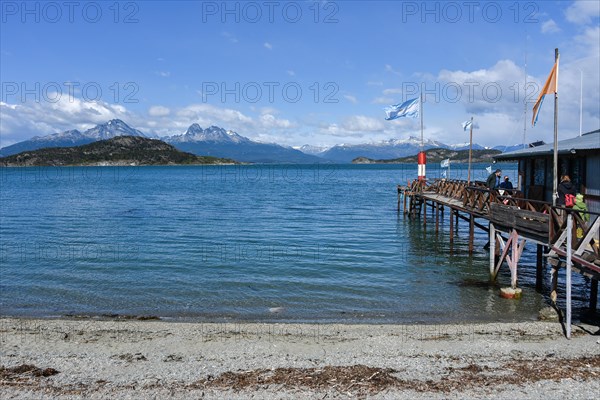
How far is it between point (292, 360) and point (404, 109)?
25125mm

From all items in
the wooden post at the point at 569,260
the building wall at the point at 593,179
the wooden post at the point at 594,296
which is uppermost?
the building wall at the point at 593,179

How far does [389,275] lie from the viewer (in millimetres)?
20375

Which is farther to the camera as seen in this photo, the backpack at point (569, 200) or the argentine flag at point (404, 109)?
the argentine flag at point (404, 109)

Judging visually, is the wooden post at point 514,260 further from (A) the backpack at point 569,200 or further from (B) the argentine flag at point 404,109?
(B) the argentine flag at point 404,109

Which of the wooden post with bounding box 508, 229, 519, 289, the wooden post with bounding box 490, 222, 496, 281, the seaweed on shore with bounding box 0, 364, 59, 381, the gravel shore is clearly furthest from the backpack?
the seaweed on shore with bounding box 0, 364, 59, 381

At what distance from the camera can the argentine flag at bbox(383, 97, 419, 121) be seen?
33.0 m

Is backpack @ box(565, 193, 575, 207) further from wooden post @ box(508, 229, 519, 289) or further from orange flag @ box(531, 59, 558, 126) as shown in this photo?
orange flag @ box(531, 59, 558, 126)

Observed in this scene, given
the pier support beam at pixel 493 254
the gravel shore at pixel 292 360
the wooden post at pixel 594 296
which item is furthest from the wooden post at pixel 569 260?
Answer: the pier support beam at pixel 493 254

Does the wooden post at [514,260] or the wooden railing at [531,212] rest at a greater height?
the wooden railing at [531,212]

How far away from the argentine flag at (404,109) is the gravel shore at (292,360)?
826 inches

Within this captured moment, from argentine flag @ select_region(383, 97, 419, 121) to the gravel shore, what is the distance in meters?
21.0

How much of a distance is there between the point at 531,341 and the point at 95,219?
3477cm

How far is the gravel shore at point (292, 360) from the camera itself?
30.5ft

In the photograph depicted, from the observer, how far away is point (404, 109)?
3353 cm
